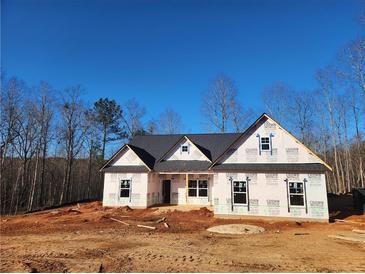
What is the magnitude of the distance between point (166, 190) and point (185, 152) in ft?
13.4

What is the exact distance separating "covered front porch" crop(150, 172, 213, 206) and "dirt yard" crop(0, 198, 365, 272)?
18.2 ft

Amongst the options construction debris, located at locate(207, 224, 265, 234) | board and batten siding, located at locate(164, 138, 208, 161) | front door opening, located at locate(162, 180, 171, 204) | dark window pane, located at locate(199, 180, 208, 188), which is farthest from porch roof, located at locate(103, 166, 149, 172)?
construction debris, located at locate(207, 224, 265, 234)

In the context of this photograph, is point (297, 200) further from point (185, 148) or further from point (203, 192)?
point (185, 148)

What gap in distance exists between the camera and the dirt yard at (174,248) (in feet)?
23.9

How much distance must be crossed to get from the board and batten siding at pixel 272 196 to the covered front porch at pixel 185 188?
392 centimetres

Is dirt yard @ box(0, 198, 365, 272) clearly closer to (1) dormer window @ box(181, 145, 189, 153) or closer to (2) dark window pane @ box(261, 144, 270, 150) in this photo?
(2) dark window pane @ box(261, 144, 270, 150)

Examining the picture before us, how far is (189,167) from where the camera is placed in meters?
21.0

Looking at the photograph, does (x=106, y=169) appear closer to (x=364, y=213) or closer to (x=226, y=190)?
(x=226, y=190)

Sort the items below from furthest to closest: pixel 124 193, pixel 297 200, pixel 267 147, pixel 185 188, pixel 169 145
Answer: pixel 169 145 → pixel 185 188 → pixel 124 193 → pixel 267 147 → pixel 297 200

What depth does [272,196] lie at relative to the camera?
16125 mm

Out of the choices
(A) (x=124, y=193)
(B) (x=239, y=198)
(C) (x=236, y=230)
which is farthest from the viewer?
(A) (x=124, y=193)

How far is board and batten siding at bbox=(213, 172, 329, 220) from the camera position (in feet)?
50.6

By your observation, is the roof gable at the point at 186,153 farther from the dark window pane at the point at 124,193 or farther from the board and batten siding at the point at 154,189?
the dark window pane at the point at 124,193

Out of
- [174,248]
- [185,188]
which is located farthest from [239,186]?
[174,248]
